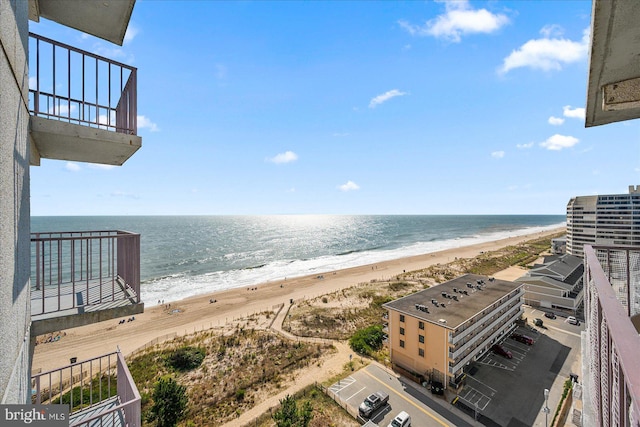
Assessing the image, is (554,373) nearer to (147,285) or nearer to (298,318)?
(298,318)

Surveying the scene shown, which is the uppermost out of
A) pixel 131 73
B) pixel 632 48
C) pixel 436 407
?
pixel 131 73

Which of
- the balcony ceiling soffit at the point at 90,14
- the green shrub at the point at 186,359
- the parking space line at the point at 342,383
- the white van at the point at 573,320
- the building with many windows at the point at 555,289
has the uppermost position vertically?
the balcony ceiling soffit at the point at 90,14

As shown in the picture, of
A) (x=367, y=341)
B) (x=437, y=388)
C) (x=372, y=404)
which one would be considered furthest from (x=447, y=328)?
(x=367, y=341)

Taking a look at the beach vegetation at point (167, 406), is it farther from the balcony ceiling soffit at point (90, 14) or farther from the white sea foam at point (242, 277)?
the white sea foam at point (242, 277)

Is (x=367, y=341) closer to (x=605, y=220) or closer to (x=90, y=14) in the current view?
(x=90, y=14)

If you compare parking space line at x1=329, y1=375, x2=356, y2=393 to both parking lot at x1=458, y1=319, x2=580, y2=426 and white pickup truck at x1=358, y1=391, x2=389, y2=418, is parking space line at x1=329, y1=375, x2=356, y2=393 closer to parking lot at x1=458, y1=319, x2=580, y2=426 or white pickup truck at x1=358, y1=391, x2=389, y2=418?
white pickup truck at x1=358, y1=391, x2=389, y2=418

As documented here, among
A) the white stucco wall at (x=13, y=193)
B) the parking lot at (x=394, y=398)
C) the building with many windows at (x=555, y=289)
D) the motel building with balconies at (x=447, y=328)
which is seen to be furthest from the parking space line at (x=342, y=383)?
the building with many windows at (x=555, y=289)

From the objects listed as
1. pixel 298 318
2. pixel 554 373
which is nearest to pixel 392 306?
pixel 554 373

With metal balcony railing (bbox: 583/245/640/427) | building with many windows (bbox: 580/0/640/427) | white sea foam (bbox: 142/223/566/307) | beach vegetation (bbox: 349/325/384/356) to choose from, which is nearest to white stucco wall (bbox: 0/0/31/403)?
metal balcony railing (bbox: 583/245/640/427)
